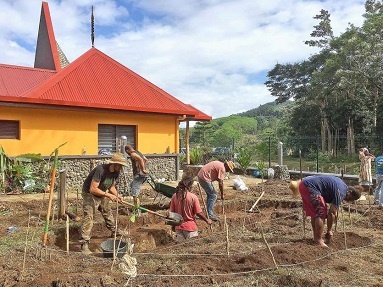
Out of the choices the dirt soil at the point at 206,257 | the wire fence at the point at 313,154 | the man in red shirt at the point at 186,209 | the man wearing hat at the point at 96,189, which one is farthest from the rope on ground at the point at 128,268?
the wire fence at the point at 313,154

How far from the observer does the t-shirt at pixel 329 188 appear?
18.1 ft

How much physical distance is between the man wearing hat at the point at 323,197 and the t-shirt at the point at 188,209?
1.85 metres

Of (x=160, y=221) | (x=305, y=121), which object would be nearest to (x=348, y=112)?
(x=305, y=121)

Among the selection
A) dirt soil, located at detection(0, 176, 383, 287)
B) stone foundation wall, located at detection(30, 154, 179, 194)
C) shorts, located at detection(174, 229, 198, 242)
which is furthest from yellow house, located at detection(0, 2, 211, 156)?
shorts, located at detection(174, 229, 198, 242)

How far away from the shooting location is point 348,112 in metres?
25.8

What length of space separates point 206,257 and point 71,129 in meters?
8.39

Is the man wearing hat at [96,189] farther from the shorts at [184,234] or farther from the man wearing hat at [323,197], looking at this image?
the man wearing hat at [323,197]

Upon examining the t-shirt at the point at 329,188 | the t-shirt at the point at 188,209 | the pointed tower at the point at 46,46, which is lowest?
the t-shirt at the point at 188,209

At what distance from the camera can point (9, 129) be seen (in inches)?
452

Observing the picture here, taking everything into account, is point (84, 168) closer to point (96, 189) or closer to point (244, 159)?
point (96, 189)

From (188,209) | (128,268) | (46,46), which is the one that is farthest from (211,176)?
(46,46)

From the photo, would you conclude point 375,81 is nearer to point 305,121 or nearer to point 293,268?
point 305,121

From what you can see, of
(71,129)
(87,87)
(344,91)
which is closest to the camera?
(71,129)

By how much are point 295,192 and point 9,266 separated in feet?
14.1
